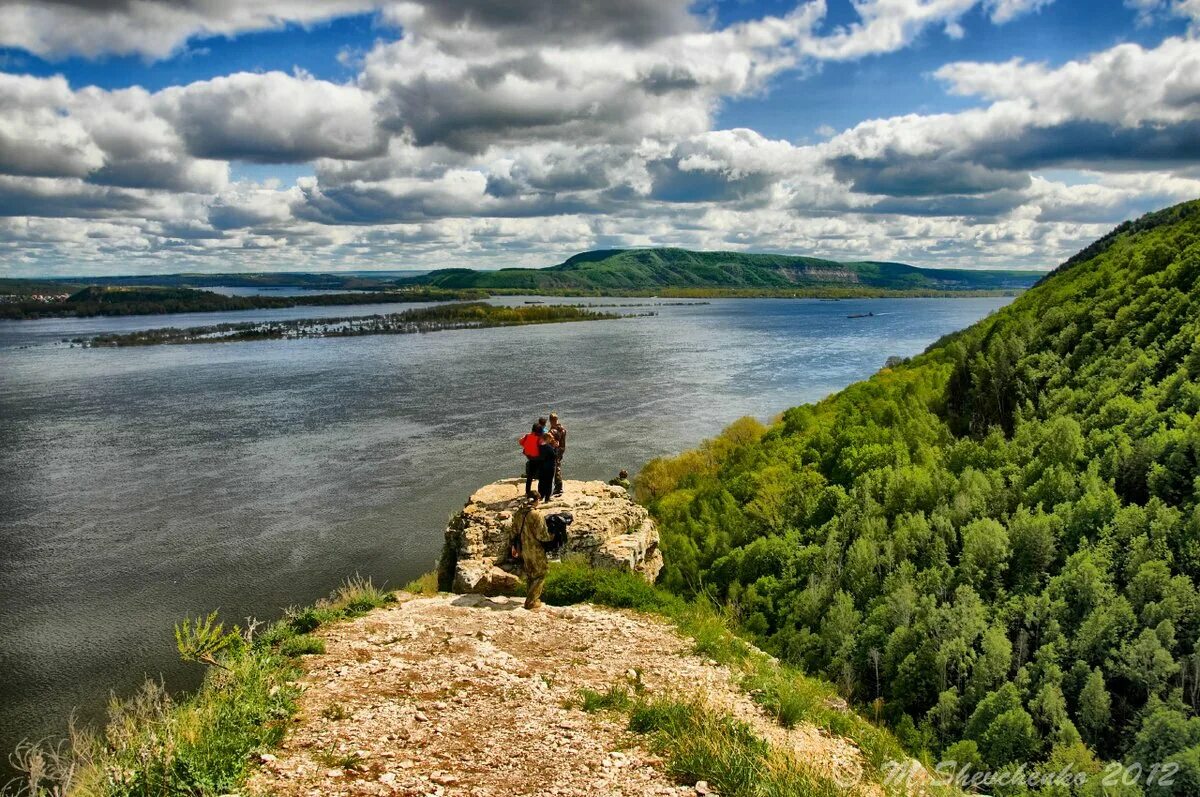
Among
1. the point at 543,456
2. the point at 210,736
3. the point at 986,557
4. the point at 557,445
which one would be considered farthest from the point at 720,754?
the point at 557,445

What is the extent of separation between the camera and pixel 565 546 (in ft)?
58.0

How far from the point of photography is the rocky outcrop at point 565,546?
Answer: 16688 millimetres

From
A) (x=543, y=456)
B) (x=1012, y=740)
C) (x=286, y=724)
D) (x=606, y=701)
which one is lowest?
(x=1012, y=740)

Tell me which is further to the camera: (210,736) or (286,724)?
(286,724)

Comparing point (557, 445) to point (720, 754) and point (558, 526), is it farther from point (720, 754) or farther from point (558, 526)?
point (720, 754)

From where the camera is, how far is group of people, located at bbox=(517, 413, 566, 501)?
1828cm

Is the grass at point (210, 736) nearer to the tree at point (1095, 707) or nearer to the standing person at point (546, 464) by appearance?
the standing person at point (546, 464)

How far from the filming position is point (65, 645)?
20.7 m

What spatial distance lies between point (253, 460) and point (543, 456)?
1092 inches

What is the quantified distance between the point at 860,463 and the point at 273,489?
27502 millimetres

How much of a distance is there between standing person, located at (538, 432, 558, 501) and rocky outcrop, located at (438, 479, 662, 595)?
1.33ft

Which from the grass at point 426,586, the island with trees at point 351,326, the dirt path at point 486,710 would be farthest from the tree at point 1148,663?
the island with trees at point 351,326

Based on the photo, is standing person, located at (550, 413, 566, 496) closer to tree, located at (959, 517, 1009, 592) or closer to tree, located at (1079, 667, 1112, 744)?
tree, located at (959, 517, 1009, 592)

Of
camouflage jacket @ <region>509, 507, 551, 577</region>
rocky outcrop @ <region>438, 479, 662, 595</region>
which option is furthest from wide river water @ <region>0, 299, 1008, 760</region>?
camouflage jacket @ <region>509, 507, 551, 577</region>
